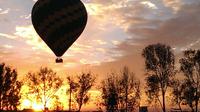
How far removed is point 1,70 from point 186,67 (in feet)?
129

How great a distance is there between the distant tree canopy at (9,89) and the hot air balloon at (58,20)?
164 feet

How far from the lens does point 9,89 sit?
103 meters

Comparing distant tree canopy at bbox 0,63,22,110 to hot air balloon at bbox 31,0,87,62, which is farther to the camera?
distant tree canopy at bbox 0,63,22,110

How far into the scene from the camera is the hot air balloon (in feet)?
177

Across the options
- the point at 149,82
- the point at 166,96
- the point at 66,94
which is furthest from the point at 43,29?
the point at 66,94

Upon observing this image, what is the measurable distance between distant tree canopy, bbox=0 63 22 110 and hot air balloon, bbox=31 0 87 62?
49894mm

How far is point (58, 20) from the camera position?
179 ft

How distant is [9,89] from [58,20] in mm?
51798

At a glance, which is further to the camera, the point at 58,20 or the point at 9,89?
the point at 9,89

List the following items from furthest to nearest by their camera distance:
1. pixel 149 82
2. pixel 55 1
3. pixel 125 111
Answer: pixel 125 111, pixel 149 82, pixel 55 1

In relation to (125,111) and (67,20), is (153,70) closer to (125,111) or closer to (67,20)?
(125,111)

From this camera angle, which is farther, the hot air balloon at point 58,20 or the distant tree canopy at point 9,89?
the distant tree canopy at point 9,89

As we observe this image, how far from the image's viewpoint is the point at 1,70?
103 m

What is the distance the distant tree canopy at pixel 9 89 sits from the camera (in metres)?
102
